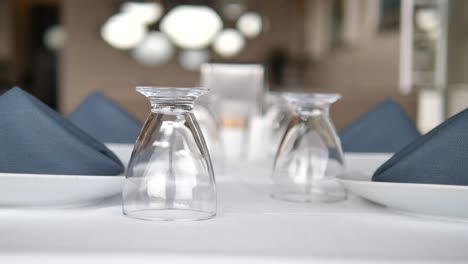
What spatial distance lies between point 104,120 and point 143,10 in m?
6.78

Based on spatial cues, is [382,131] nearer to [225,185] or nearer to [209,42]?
[225,185]

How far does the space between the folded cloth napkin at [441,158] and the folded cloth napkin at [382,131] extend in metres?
0.57

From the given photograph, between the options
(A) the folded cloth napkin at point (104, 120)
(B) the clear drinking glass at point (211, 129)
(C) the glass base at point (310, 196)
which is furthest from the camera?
(A) the folded cloth napkin at point (104, 120)

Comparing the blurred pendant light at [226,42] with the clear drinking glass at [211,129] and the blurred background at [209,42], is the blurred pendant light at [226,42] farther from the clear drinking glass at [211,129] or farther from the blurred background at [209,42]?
the clear drinking glass at [211,129]

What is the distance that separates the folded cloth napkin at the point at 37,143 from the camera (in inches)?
31.8

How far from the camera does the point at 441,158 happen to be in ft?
2.64

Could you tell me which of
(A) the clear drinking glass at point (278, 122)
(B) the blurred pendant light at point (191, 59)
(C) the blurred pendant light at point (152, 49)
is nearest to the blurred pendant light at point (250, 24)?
(B) the blurred pendant light at point (191, 59)

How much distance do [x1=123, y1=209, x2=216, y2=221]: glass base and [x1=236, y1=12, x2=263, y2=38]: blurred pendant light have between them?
7850 millimetres

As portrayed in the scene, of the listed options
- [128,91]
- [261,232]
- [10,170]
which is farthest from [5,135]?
[128,91]

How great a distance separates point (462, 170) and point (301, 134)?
0.30 metres

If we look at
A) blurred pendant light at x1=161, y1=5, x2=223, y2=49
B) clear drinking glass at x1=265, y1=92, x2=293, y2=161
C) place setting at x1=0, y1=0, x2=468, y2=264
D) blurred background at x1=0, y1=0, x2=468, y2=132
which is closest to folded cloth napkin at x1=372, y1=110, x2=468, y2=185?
place setting at x1=0, y1=0, x2=468, y2=264

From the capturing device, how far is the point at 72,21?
7.92 metres

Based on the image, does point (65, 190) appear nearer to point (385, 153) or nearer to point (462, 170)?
point (462, 170)

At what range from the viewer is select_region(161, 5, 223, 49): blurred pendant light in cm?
816
